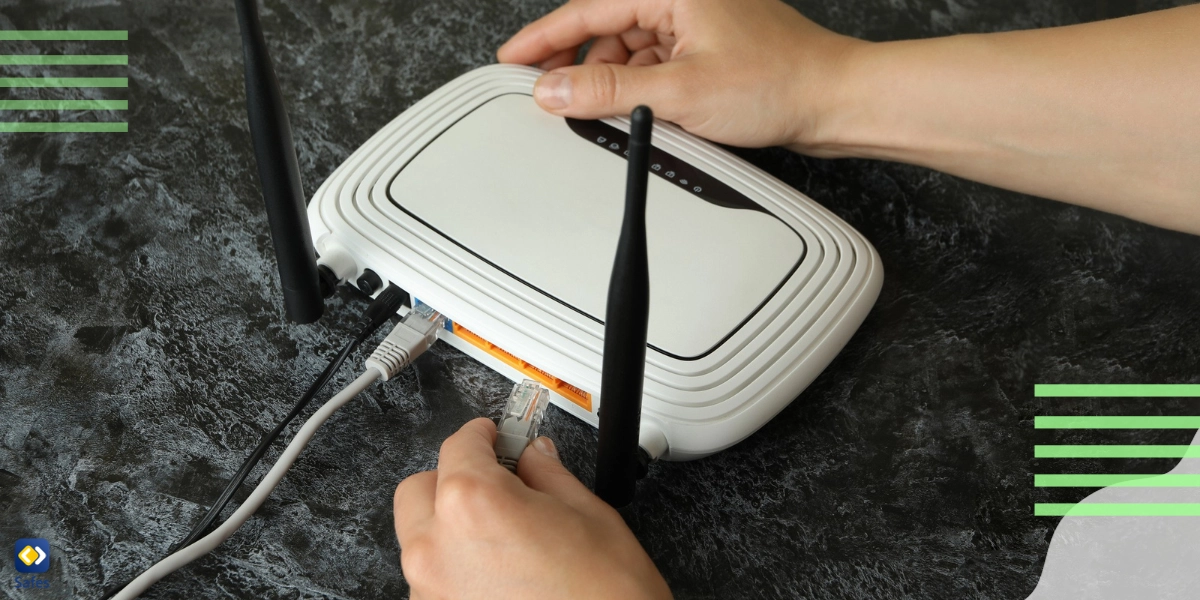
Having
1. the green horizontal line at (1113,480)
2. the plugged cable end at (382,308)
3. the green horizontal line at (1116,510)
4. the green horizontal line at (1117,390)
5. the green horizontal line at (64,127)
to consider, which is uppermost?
the green horizontal line at (64,127)

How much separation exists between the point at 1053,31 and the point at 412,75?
71cm

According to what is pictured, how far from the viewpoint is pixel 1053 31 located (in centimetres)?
89

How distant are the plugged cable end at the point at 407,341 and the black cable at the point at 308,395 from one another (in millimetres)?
13

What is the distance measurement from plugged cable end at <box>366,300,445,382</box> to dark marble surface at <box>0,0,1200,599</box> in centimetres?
4

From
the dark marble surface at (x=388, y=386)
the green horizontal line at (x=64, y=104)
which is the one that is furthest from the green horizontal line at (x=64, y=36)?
the green horizontal line at (x=64, y=104)

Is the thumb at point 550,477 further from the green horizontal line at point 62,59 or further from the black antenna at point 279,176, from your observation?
the green horizontal line at point 62,59

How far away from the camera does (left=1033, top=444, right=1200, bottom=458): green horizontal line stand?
2.60 ft

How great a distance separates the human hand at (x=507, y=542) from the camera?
0.59m

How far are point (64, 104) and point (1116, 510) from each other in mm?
1171

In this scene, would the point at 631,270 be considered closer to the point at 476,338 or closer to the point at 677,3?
the point at 476,338

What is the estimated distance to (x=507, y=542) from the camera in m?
0.59

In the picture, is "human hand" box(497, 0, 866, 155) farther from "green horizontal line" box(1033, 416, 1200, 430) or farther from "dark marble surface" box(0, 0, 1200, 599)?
"green horizontal line" box(1033, 416, 1200, 430)

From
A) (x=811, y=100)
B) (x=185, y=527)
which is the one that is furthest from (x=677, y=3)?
(x=185, y=527)

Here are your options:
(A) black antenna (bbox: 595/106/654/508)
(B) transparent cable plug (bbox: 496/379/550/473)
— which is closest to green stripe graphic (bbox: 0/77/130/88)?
(B) transparent cable plug (bbox: 496/379/550/473)
